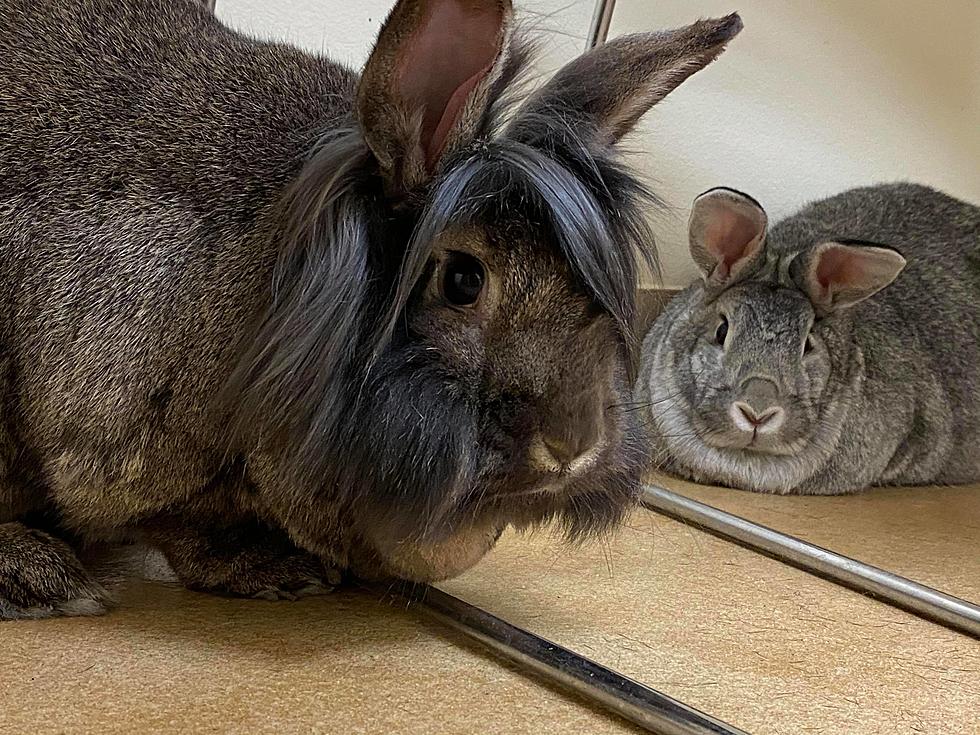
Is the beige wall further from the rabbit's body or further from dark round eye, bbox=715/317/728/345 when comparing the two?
the rabbit's body

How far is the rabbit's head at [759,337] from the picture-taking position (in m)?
2.17

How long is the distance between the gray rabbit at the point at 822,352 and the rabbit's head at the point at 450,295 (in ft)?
3.41

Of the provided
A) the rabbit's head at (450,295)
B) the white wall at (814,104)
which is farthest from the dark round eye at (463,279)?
the white wall at (814,104)

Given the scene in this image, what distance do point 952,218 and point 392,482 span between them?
2.15m

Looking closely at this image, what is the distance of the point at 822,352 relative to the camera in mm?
2271

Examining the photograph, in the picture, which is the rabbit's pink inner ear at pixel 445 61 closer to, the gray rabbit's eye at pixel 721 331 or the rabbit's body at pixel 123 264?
the rabbit's body at pixel 123 264

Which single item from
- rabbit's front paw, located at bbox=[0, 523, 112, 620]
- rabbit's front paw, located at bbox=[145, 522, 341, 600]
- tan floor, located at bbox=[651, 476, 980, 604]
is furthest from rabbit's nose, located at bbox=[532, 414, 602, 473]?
tan floor, located at bbox=[651, 476, 980, 604]

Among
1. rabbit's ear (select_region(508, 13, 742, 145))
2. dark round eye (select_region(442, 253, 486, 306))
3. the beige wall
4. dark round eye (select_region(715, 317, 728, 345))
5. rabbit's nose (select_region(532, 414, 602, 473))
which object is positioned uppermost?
the beige wall

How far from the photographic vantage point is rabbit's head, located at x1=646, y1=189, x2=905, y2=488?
2172mm

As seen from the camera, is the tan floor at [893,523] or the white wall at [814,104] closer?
the tan floor at [893,523]

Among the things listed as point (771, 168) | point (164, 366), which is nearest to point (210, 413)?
point (164, 366)

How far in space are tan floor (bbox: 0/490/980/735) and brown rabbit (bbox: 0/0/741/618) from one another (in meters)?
0.09

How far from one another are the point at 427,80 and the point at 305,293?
0.26 meters

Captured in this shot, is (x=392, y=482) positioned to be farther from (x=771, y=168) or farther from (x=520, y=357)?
(x=771, y=168)
